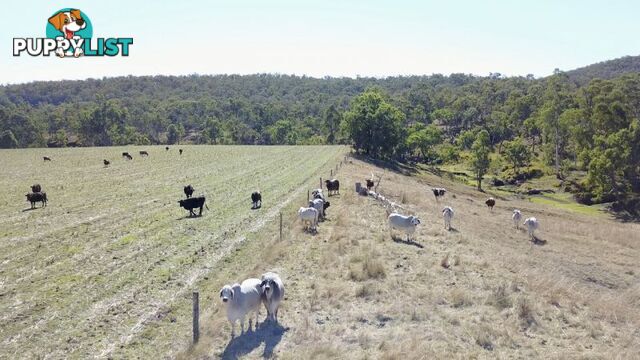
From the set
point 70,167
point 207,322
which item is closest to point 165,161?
point 70,167

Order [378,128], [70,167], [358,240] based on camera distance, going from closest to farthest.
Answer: [358,240] < [70,167] < [378,128]

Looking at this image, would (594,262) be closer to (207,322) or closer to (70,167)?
(207,322)

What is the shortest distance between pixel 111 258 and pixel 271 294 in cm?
1059

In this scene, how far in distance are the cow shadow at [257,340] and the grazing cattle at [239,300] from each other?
287mm

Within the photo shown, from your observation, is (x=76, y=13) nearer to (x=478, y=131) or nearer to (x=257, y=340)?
(x=257, y=340)

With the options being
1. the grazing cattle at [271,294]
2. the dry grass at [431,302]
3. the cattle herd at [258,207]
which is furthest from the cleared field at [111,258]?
the grazing cattle at [271,294]

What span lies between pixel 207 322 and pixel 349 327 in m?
4.21

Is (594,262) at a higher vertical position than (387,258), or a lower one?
lower

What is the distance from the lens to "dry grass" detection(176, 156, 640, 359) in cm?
1358

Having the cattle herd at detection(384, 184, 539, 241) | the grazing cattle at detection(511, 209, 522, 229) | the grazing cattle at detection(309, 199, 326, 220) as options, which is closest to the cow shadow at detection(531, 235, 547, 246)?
the cattle herd at detection(384, 184, 539, 241)

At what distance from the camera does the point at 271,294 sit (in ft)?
48.4

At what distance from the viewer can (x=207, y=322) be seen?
14648mm

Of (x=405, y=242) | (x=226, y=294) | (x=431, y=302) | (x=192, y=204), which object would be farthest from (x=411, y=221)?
(x=192, y=204)

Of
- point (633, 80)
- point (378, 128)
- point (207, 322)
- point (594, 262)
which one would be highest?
point (633, 80)
